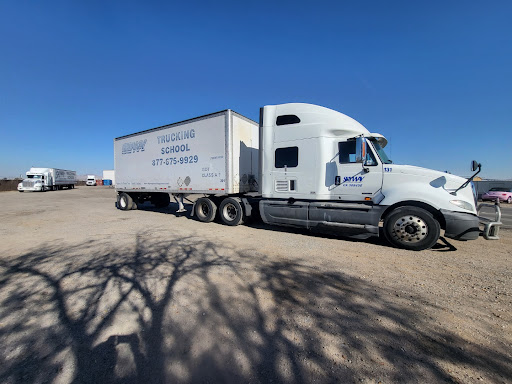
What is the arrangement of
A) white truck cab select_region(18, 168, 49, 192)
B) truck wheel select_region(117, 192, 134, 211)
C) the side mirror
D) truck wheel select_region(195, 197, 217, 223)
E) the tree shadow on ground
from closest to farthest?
1. the tree shadow on ground
2. the side mirror
3. truck wheel select_region(195, 197, 217, 223)
4. truck wheel select_region(117, 192, 134, 211)
5. white truck cab select_region(18, 168, 49, 192)

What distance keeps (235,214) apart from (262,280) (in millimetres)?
4796

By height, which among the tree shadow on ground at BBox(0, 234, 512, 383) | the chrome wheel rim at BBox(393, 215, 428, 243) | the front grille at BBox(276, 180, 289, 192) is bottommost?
the tree shadow on ground at BBox(0, 234, 512, 383)

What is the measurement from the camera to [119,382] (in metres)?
1.95

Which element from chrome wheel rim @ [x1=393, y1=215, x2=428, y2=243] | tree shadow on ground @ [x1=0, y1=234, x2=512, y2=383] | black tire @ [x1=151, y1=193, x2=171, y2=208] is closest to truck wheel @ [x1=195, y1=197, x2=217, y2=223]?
tree shadow on ground @ [x1=0, y1=234, x2=512, y2=383]

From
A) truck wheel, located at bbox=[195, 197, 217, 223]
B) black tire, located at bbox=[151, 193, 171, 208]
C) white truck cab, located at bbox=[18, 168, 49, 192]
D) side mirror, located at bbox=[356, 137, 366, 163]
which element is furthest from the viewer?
white truck cab, located at bbox=[18, 168, 49, 192]

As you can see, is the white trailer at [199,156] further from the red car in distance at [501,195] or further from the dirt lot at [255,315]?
Result: the red car in distance at [501,195]

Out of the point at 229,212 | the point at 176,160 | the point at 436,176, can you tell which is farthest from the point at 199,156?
the point at 436,176

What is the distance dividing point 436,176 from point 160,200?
1281cm

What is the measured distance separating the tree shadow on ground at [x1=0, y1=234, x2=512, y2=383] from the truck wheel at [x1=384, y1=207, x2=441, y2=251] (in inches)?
96.9

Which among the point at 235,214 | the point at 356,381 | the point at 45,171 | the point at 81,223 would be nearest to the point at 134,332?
the point at 356,381

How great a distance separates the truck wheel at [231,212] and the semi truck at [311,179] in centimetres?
4

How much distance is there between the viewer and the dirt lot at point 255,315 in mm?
2088

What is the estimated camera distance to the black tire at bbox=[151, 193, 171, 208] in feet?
44.0

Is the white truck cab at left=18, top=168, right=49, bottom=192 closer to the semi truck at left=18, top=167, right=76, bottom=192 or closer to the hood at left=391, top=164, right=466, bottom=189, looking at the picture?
the semi truck at left=18, top=167, right=76, bottom=192
